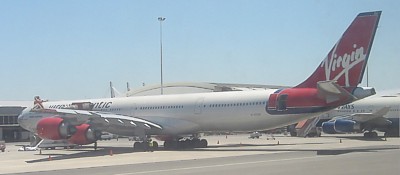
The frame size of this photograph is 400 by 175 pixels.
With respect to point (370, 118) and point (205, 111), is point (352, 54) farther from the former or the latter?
point (370, 118)

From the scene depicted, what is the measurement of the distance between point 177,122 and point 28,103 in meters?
47.9

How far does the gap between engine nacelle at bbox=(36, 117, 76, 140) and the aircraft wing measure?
1.84ft

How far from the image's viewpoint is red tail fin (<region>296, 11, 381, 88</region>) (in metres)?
30.2

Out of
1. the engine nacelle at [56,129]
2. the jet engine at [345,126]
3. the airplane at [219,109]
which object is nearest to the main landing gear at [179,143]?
the airplane at [219,109]

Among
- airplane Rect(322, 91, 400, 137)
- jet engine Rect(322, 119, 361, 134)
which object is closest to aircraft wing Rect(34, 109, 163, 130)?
Answer: jet engine Rect(322, 119, 361, 134)

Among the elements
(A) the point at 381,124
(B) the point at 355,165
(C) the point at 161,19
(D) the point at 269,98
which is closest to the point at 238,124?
(D) the point at 269,98

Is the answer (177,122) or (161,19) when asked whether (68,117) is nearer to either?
(177,122)

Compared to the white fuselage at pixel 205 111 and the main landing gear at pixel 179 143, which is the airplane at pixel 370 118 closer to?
the main landing gear at pixel 179 143

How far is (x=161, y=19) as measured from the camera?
5853cm

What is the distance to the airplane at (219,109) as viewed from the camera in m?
30.8

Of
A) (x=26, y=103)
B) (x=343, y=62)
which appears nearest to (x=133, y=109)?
(x=343, y=62)

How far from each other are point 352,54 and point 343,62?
655 mm

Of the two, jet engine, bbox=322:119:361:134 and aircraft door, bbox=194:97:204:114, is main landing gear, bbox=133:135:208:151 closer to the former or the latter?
aircraft door, bbox=194:97:204:114

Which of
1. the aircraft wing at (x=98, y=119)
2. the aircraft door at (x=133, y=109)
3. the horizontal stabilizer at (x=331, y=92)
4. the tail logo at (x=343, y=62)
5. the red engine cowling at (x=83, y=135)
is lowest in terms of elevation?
the red engine cowling at (x=83, y=135)
